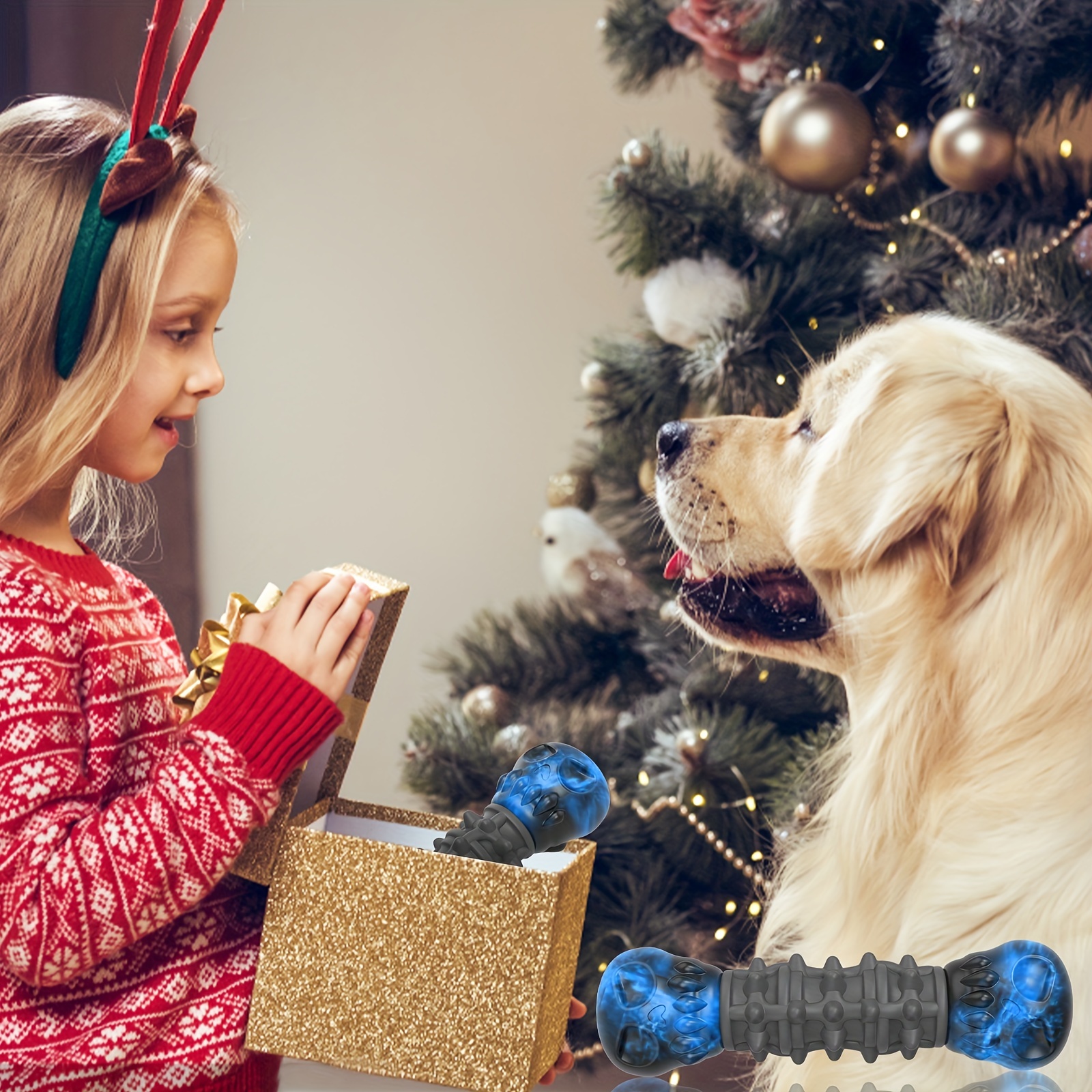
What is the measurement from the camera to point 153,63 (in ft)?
1.80

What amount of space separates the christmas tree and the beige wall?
38 cm

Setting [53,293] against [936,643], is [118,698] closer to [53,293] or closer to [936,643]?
[53,293]

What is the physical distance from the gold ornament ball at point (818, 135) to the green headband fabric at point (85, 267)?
2.03 feet

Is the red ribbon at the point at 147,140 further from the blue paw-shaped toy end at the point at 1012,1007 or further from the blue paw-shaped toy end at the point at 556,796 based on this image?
the blue paw-shaped toy end at the point at 1012,1007

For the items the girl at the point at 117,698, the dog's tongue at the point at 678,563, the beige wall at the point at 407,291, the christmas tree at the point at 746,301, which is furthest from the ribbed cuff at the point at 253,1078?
the beige wall at the point at 407,291

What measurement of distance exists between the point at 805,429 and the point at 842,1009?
1.14 ft

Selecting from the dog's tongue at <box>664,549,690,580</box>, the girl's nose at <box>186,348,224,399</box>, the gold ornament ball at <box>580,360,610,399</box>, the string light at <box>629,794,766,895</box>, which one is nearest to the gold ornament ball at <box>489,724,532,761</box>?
the string light at <box>629,794,766,895</box>

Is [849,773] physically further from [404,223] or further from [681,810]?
[404,223]

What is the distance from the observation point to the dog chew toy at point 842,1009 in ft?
1.27

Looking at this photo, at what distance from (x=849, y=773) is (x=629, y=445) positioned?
2.26 ft

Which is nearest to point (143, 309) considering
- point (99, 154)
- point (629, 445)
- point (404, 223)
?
point (99, 154)

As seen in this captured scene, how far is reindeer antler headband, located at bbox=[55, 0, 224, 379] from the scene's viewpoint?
57 cm

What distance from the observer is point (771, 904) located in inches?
25.5

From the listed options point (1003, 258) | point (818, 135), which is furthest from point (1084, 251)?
point (818, 135)
